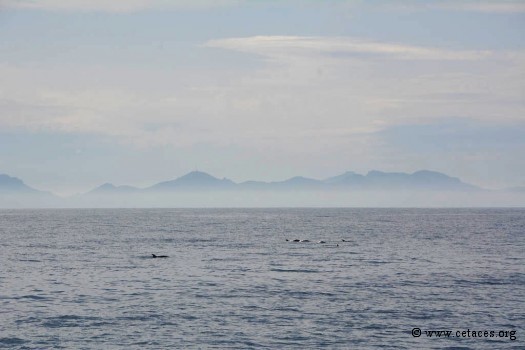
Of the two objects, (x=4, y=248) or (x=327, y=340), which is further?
(x=4, y=248)

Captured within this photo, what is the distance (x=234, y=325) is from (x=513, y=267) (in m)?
44.7

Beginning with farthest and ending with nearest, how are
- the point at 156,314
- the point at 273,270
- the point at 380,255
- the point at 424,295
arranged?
the point at 380,255 → the point at 273,270 → the point at 424,295 → the point at 156,314

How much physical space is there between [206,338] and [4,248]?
74.4 meters

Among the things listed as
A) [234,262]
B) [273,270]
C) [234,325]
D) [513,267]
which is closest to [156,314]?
[234,325]

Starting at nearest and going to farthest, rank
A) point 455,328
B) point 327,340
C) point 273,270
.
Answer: point 327,340 < point 455,328 < point 273,270

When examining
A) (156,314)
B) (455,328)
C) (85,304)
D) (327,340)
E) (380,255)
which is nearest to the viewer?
(327,340)

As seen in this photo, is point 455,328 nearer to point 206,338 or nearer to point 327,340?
point 327,340

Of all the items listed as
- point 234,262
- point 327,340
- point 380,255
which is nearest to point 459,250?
point 380,255

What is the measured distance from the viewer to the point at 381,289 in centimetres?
5953

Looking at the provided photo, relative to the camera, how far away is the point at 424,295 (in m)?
56.4

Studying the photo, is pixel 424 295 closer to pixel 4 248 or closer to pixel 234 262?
pixel 234 262

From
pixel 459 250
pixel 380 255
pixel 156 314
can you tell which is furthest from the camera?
pixel 459 250

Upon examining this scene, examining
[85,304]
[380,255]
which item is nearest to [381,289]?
[85,304]

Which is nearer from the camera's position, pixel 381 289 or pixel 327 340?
pixel 327 340
